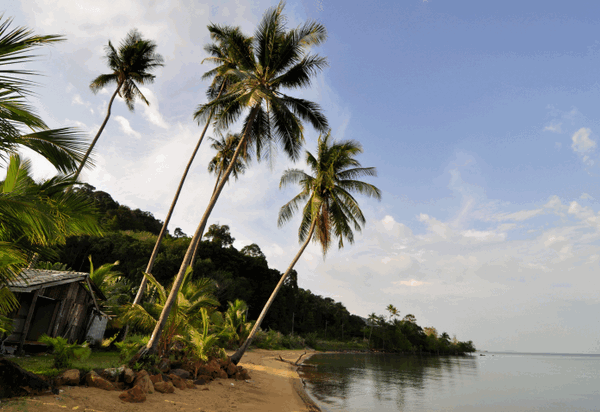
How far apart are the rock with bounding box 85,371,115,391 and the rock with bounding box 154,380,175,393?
115 cm

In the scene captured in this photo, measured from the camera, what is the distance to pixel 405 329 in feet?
228

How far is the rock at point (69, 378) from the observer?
6.18 m

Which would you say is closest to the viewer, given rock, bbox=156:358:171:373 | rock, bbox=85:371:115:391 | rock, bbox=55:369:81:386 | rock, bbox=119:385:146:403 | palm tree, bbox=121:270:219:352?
→ rock, bbox=55:369:81:386

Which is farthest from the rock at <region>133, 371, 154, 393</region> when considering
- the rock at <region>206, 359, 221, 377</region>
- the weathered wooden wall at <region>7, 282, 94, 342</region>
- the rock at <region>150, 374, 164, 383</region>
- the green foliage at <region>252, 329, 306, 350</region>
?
the green foliage at <region>252, 329, 306, 350</region>

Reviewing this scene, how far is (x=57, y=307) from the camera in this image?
1155 centimetres

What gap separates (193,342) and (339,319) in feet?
194

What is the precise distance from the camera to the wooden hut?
10442 mm

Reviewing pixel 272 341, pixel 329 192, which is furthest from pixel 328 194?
pixel 272 341

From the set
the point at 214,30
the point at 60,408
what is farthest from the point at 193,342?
the point at 214,30

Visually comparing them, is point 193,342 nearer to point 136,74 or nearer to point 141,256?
point 136,74

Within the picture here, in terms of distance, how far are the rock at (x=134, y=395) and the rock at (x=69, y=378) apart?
92 cm

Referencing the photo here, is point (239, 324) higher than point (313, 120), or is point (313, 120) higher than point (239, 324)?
point (313, 120)

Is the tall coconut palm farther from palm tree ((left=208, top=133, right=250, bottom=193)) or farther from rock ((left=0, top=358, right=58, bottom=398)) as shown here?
rock ((left=0, top=358, right=58, bottom=398))

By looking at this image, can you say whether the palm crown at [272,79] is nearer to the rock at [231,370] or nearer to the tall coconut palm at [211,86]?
the tall coconut palm at [211,86]
